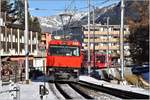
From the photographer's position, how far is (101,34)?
465 feet

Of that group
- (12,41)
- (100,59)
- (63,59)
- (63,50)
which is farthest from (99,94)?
(12,41)

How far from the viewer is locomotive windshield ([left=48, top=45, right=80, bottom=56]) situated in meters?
40.2

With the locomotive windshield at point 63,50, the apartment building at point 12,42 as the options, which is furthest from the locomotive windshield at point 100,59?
the locomotive windshield at point 63,50

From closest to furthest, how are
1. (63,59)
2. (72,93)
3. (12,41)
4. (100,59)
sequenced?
1. (72,93)
2. (63,59)
3. (100,59)
4. (12,41)

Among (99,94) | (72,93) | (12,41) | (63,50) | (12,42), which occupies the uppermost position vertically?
(12,41)

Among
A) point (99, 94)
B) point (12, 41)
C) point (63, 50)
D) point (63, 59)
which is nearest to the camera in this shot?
point (99, 94)

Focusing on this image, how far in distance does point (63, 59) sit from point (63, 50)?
2.72 feet

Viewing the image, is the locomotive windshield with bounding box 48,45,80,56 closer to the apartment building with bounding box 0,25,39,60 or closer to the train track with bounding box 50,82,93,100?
the train track with bounding box 50,82,93,100

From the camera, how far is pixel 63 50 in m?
40.3

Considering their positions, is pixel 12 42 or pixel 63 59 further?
pixel 12 42

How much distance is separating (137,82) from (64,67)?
6.54m

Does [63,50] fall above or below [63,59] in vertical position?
above

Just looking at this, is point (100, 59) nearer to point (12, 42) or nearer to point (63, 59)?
point (12, 42)

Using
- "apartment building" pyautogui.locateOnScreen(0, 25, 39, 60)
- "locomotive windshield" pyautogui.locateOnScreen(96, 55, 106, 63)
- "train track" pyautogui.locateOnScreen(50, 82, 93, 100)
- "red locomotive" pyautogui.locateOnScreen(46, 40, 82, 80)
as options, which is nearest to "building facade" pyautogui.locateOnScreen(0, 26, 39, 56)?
"apartment building" pyautogui.locateOnScreen(0, 25, 39, 60)
